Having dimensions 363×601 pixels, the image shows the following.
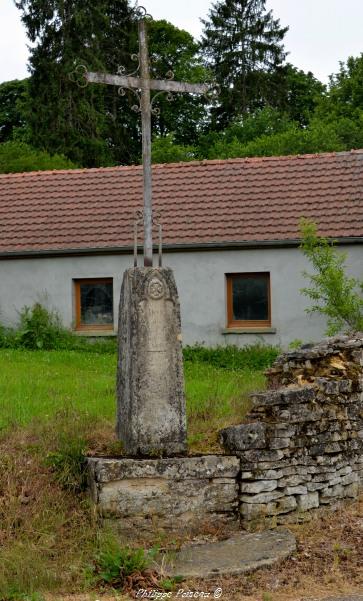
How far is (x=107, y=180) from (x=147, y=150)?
13.2 meters

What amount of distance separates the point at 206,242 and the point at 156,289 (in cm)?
1064

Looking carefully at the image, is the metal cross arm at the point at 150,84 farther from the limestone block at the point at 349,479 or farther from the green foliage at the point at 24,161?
the green foliage at the point at 24,161

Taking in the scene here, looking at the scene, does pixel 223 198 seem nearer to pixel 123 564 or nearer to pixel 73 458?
pixel 73 458

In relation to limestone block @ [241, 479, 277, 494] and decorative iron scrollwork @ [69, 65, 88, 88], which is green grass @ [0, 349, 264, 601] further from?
decorative iron scrollwork @ [69, 65, 88, 88]

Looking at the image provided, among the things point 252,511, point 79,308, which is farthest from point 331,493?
point 79,308

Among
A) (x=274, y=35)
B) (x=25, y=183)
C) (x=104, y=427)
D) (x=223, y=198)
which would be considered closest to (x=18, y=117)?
(x=274, y=35)

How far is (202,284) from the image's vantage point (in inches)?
771

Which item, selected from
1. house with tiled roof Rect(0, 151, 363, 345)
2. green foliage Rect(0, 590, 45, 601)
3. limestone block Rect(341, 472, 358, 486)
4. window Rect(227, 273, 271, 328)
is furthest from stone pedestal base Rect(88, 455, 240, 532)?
window Rect(227, 273, 271, 328)

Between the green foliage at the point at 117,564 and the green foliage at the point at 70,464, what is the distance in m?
1.06

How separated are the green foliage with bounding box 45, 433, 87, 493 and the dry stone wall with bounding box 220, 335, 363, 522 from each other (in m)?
1.35

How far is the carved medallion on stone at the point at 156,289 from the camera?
28.6 ft

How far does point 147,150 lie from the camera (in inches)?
362

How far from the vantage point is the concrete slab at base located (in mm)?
7520

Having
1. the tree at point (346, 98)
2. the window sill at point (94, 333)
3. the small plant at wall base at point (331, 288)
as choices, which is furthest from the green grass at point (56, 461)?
the tree at point (346, 98)
